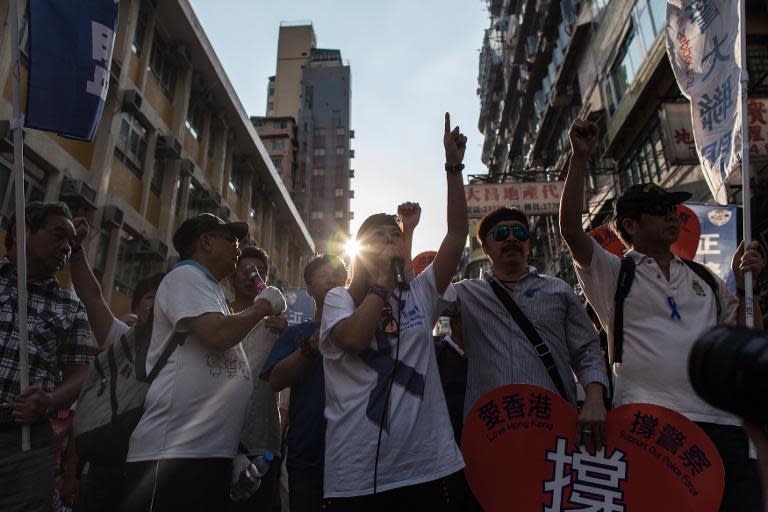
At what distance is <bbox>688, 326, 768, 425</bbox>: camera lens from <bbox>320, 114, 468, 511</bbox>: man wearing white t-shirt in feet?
4.64

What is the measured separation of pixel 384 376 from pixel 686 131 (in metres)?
9.83

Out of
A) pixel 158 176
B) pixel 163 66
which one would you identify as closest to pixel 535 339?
pixel 158 176

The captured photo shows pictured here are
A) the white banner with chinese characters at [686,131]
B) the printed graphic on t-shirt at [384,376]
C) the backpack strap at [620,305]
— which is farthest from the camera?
the white banner with chinese characters at [686,131]

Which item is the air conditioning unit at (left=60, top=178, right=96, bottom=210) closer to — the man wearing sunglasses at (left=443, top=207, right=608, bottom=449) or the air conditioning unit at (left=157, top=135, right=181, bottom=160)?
the air conditioning unit at (left=157, top=135, right=181, bottom=160)

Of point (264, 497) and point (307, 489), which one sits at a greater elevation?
point (307, 489)

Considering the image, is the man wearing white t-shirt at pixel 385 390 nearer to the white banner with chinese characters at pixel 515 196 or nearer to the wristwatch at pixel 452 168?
the wristwatch at pixel 452 168

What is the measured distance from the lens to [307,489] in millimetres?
2836

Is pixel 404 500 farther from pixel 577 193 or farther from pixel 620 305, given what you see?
pixel 577 193

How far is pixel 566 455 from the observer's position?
7.70ft

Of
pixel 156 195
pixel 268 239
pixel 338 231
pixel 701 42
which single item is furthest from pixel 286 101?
pixel 701 42

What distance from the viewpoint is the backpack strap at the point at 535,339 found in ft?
8.34

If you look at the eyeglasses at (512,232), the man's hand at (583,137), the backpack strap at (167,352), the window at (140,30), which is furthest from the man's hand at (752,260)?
the window at (140,30)

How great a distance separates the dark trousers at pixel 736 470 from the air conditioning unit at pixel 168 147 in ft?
55.5

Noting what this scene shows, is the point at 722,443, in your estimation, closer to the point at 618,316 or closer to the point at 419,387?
the point at 618,316
